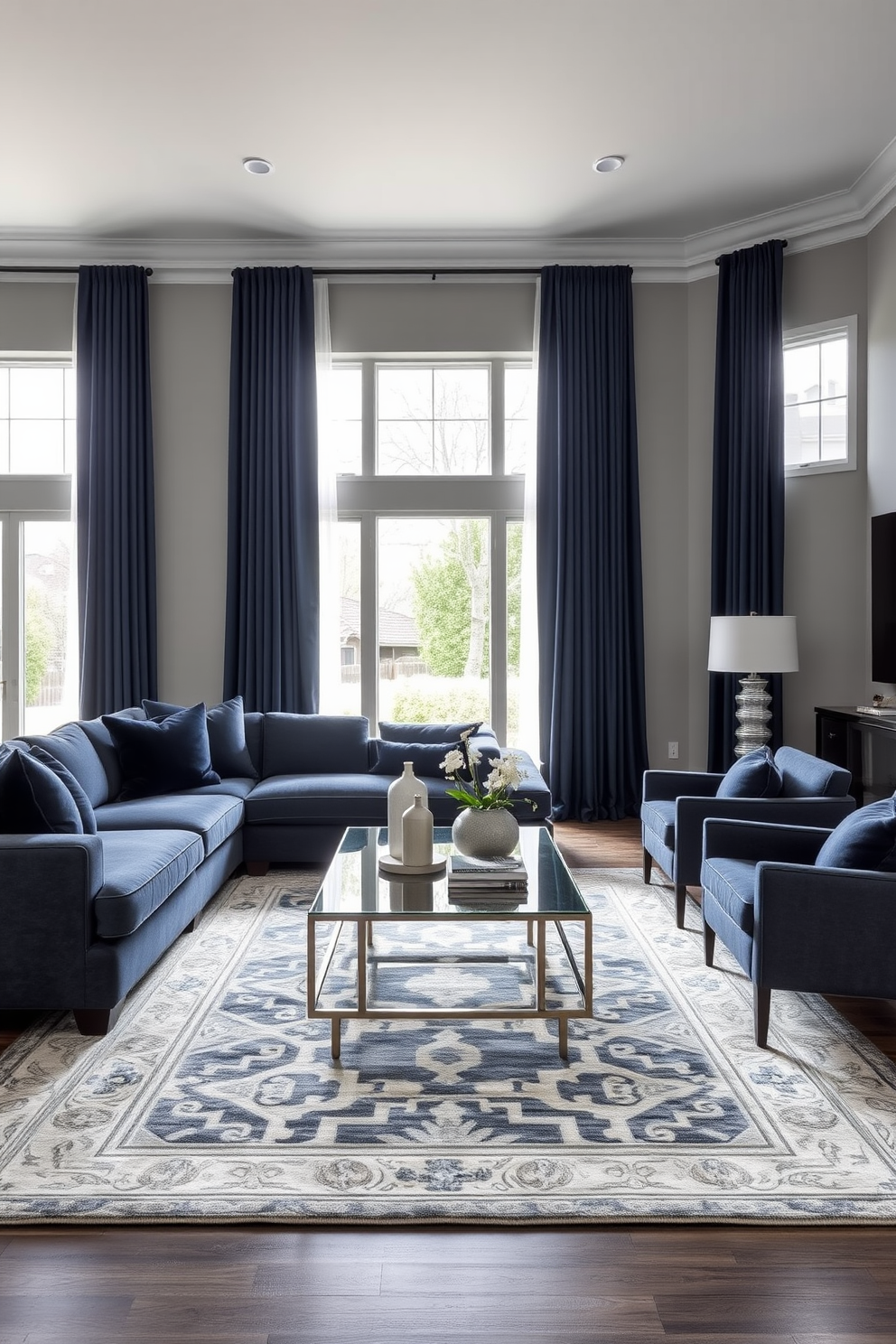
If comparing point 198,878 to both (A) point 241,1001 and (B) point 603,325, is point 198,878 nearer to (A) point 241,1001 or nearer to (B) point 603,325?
(A) point 241,1001

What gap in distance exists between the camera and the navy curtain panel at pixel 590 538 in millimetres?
6512

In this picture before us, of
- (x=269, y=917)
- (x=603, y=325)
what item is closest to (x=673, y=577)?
(x=603, y=325)

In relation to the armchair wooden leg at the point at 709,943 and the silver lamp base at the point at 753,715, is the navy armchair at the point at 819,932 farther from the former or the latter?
the silver lamp base at the point at 753,715

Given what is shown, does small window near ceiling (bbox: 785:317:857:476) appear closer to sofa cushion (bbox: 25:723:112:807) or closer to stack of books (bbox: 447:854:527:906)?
stack of books (bbox: 447:854:527:906)

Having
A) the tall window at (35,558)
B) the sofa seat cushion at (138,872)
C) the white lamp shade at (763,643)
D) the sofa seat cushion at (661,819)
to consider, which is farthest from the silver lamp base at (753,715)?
the tall window at (35,558)

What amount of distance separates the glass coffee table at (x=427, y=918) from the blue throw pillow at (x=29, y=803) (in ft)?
3.04

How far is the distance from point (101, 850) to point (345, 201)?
14.8 ft

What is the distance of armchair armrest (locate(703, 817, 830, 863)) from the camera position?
3.49m

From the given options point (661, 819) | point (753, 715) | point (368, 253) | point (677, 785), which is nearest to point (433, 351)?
point (368, 253)

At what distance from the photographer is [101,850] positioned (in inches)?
121

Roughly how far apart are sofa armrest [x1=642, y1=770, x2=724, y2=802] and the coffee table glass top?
1110 millimetres

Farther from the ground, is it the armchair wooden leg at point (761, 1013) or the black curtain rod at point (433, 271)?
the black curtain rod at point (433, 271)

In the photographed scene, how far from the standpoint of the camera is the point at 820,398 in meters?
6.18

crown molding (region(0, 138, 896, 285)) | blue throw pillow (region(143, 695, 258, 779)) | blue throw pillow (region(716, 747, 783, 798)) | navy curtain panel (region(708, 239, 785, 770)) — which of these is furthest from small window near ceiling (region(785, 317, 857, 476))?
blue throw pillow (region(143, 695, 258, 779))
